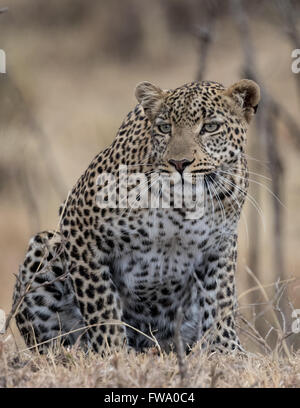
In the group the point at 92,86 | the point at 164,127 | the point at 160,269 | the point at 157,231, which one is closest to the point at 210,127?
the point at 164,127

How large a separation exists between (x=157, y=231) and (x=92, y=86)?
44.7 feet

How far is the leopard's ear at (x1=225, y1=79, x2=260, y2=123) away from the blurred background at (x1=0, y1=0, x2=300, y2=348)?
6.70m

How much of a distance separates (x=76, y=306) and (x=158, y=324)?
0.60 m

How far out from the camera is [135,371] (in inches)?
207

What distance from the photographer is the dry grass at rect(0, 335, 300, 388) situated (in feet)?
17.0

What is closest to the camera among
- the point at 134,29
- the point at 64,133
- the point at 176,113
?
the point at 176,113

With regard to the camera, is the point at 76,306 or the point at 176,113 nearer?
the point at 176,113

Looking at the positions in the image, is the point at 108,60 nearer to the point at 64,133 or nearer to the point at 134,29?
the point at 134,29

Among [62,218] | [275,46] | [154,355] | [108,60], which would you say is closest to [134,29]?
[108,60]

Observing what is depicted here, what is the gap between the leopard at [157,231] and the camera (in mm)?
6746

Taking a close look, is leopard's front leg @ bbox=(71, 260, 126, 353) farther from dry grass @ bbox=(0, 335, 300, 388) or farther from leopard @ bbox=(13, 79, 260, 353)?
dry grass @ bbox=(0, 335, 300, 388)

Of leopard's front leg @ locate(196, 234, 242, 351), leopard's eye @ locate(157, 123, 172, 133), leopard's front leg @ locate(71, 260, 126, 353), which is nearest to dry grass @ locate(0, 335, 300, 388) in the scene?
leopard's front leg @ locate(71, 260, 126, 353)

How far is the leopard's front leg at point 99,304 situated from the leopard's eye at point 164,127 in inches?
38.5

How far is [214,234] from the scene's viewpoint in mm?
6918
